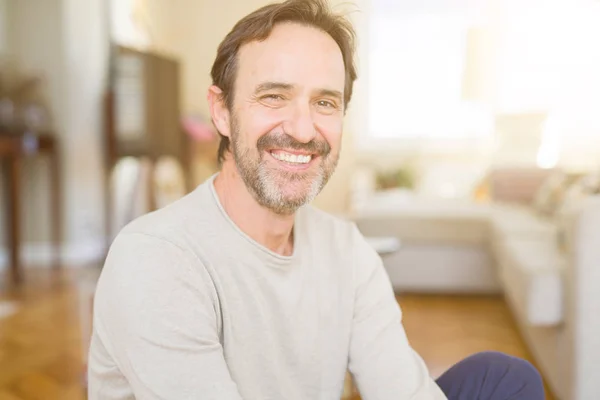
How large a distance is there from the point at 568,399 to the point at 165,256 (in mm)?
1289

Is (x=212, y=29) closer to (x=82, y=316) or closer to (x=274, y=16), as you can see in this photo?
(x=82, y=316)

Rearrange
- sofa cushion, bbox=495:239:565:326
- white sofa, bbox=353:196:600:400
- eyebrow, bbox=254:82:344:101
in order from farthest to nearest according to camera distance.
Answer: sofa cushion, bbox=495:239:565:326
white sofa, bbox=353:196:600:400
eyebrow, bbox=254:82:344:101

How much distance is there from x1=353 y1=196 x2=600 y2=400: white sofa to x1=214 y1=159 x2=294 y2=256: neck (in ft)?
3.21

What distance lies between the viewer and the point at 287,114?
2.88 ft

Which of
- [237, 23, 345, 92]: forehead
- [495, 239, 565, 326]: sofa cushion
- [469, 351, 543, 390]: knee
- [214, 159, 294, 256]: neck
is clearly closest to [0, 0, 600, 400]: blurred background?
[495, 239, 565, 326]: sofa cushion

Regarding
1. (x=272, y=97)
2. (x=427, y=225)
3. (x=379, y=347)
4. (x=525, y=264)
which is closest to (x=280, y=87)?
(x=272, y=97)

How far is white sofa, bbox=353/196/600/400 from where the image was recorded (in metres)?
1.58

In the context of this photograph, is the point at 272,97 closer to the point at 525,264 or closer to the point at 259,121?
the point at 259,121

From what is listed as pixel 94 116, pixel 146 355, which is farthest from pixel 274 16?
pixel 94 116

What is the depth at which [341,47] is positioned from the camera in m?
0.96

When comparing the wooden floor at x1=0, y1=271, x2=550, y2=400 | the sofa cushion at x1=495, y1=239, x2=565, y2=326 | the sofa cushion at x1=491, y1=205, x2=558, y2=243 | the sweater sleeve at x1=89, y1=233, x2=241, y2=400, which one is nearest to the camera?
the sweater sleeve at x1=89, y1=233, x2=241, y2=400

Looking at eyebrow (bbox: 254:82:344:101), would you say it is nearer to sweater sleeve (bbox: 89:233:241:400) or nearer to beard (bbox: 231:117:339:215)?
beard (bbox: 231:117:339:215)

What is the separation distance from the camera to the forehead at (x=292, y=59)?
857 mm

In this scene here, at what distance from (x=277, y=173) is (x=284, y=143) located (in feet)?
0.14
